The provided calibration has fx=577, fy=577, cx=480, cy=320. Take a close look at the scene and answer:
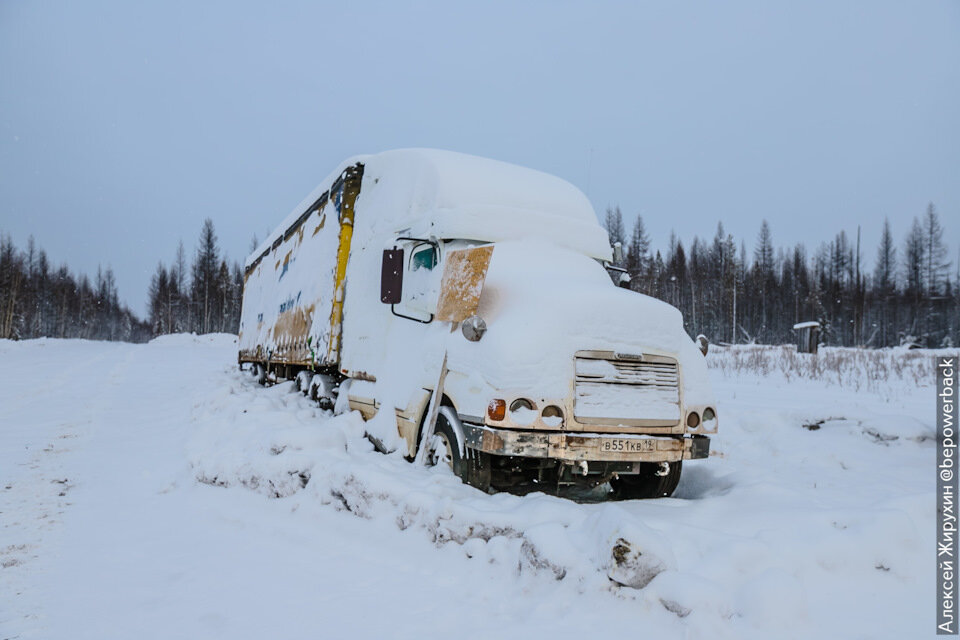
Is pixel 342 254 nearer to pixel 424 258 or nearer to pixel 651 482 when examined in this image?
pixel 424 258

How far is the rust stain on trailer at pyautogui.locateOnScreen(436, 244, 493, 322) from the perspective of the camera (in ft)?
15.6

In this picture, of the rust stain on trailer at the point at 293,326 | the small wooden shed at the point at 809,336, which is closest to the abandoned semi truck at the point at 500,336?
the rust stain on trailer at the point at 293,326

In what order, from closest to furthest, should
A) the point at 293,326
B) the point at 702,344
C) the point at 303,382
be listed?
the point at 702,344, the point at 303,382, the point at 293,326

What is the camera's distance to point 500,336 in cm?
433

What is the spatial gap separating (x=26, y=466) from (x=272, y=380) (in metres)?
7.07

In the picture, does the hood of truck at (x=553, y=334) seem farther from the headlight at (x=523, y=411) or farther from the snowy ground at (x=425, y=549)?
the snowy ground at (x=425, y=549)

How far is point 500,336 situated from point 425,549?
1.57 metres

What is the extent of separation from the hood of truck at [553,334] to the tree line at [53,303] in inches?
2277

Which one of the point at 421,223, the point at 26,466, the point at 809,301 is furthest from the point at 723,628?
the point at 809,301

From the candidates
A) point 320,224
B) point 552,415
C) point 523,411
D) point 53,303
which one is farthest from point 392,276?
point 53,303

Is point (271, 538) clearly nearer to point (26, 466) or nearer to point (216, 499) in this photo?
point (216, 499)

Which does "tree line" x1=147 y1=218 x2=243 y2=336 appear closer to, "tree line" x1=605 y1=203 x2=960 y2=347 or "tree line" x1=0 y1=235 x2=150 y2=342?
"tree line" x1=0 y1=235 x2=150 y2=342

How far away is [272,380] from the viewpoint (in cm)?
1295

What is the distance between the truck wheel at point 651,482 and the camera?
4938mm
